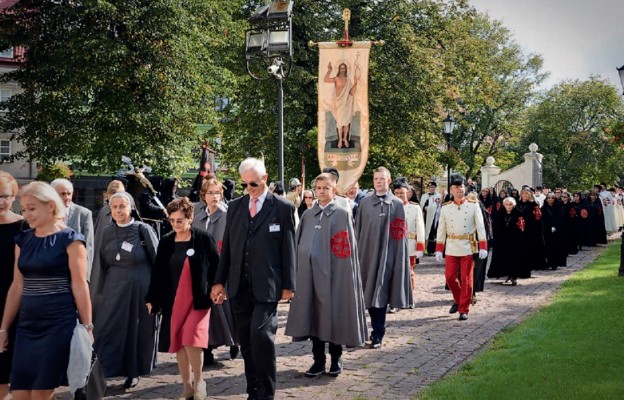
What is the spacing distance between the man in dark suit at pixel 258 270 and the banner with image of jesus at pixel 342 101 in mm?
8706

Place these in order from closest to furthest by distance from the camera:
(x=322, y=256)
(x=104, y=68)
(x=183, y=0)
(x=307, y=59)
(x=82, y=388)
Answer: (x=82, y=388) < (x=322, y=256) < (x=104, y=68) < (x=183, y=0) < (x=307, y=59)

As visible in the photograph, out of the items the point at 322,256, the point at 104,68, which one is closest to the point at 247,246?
the point at 322,256

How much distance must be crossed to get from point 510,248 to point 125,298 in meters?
11.2

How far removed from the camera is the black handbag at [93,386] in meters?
5.07

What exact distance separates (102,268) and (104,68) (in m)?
18.7

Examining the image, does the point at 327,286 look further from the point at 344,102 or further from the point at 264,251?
the point at 344,102

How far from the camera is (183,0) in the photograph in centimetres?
2711

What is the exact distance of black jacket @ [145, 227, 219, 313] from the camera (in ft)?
22.9

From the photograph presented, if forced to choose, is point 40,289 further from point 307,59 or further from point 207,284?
point 307,59

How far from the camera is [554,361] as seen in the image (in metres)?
8.20

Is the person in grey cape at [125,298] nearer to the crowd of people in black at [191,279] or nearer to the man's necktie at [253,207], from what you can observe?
the crowd of people in black at [191,279]

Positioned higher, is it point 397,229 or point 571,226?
point 397,229

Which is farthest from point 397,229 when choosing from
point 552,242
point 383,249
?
point 552,242

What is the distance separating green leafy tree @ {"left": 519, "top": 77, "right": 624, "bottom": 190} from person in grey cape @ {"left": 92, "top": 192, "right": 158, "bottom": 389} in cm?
5196
